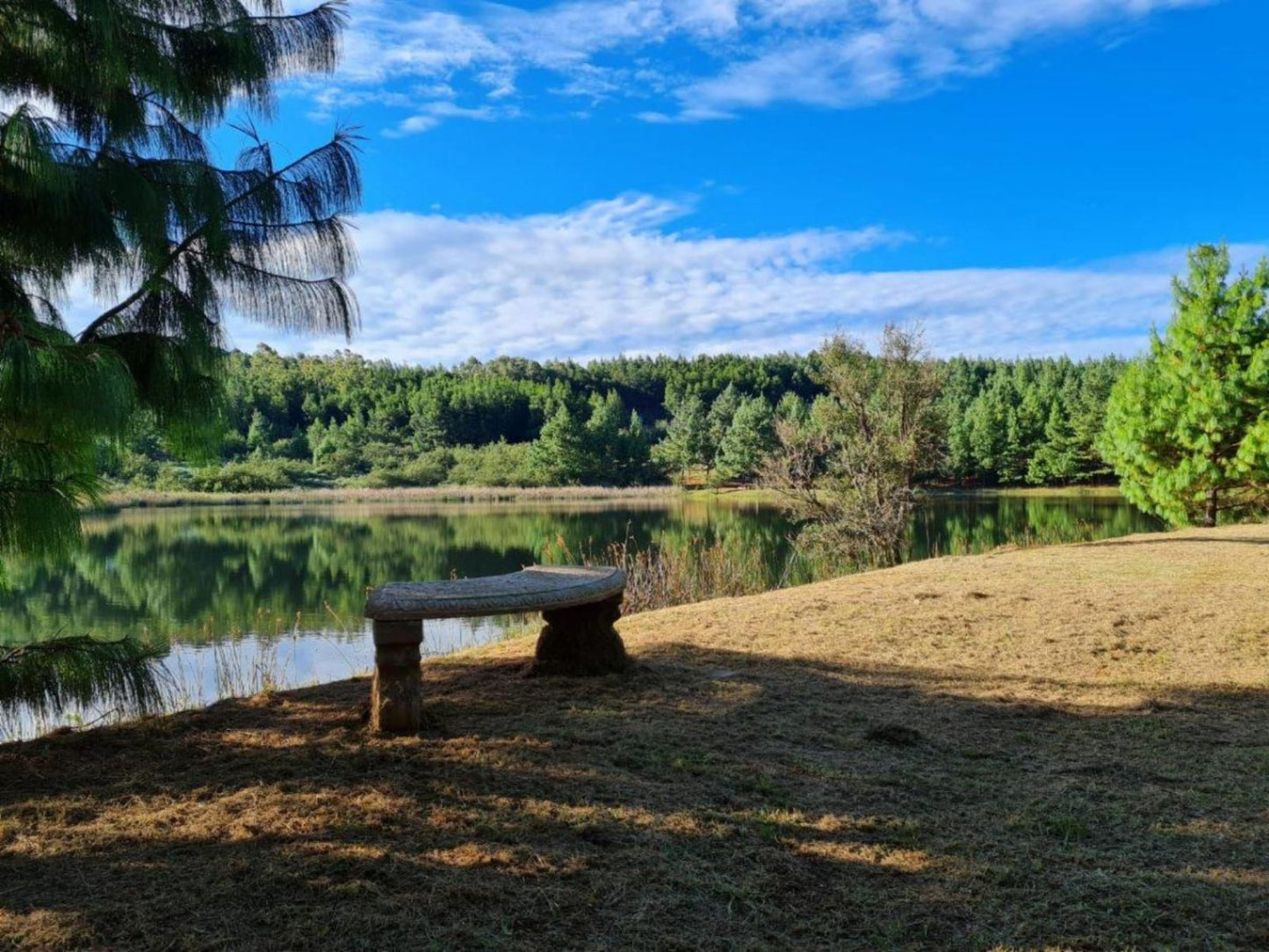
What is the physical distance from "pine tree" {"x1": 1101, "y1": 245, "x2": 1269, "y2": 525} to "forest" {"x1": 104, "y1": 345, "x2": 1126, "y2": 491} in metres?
9.74

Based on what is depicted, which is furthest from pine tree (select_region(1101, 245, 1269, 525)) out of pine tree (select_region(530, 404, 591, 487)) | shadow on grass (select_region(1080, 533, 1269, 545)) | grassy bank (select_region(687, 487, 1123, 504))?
pine tree (select_region(530, 404, 591, 487))

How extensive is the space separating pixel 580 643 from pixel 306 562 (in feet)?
47.1

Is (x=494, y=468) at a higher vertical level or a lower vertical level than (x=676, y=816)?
higher

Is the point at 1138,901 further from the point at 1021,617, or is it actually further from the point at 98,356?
the point at 1021,617

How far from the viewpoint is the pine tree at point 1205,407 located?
13172 mm

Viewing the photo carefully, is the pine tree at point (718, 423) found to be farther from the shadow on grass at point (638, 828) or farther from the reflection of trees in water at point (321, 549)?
the shadow on grass at point (638, 828)

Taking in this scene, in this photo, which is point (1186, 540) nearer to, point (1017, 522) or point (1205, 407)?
point (1205, 407)

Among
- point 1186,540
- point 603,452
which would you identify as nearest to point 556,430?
point 603,452

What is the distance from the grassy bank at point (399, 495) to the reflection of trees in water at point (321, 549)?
5595 mm

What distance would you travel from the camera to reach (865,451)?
1235 centimetres

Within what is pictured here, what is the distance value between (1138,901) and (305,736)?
2.91 metres

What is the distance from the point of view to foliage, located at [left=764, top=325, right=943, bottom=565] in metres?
12.3

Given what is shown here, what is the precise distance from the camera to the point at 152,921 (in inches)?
79.4

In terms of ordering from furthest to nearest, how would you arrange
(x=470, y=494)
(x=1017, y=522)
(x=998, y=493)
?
(x=470, y=494) → (x=998, y=493) → (x=1017, y=522)
